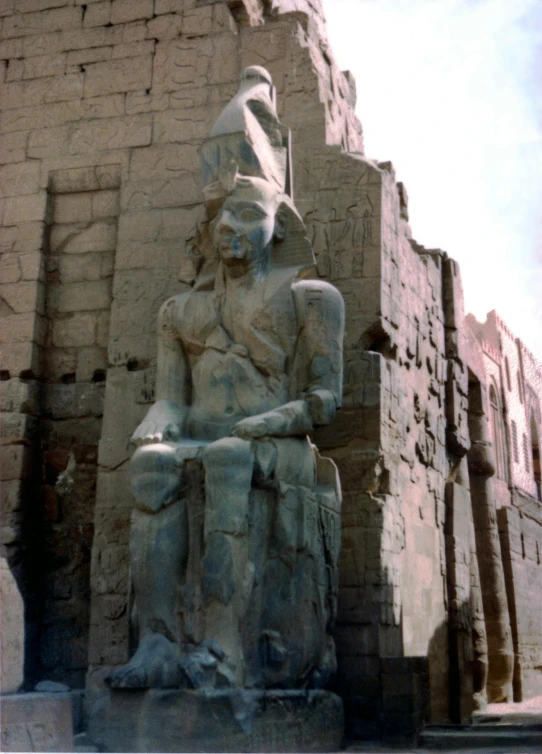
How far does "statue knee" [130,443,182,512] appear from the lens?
4844 millimetres

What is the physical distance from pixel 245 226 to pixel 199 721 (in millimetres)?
2354

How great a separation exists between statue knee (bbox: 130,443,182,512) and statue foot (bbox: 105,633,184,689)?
2.11 feet

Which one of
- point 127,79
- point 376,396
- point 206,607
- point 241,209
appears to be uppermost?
point 127,79

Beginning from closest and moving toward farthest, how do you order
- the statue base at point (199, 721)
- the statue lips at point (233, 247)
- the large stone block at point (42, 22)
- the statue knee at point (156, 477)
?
the statue base at point (199, 721)
the statue knee at point (156, 477)
the statue lips at point (233, 247)
the large stone block at point (42, 22)

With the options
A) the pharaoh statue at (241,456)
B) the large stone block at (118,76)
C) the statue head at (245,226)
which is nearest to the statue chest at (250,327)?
the pharaoh statue at (241,456)

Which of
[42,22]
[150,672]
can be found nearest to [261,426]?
[150,672]

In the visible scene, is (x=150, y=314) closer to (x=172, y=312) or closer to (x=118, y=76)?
(x=172, y=312)

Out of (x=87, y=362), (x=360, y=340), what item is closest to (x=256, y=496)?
(x=360, y=340)

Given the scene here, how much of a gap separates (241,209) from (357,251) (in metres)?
1.49

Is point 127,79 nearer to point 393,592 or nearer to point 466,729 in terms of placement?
point 393,592

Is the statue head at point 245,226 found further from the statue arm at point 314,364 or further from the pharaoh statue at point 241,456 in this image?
the statue arm at point 314,364

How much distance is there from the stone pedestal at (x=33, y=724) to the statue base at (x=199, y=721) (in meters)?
0.16

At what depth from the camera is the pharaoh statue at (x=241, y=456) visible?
4688mm

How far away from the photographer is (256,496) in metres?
4.89
